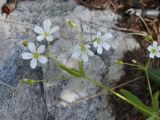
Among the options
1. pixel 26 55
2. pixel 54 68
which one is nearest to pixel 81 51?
pixel 26 55

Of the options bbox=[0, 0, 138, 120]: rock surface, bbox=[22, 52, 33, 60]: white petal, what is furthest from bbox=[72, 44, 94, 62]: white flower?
bbox=[0, 0, 138, 120]: rock surface

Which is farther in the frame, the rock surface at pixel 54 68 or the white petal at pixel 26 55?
the rock surface at pixel 54 68

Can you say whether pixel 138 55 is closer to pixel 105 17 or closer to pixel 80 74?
pixel 105 17

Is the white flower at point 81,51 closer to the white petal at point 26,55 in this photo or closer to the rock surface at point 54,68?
the white petal at point 26,55

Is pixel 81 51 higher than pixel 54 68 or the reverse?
higher

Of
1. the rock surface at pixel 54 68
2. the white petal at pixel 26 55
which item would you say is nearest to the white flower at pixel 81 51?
the white petal at pixel 26 55

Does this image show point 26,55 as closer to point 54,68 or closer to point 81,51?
point 81,51

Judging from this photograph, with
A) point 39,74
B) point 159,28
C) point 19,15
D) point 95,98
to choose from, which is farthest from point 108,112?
point 19,15

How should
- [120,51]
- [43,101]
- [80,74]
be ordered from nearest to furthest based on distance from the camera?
[80,74] → [43,101] → [120,51]

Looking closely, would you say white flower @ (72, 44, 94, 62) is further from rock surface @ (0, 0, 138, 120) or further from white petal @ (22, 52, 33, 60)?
rock surface @ (0, 0, 138, 120)
